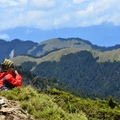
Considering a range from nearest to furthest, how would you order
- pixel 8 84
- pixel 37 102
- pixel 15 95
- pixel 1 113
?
pixel 1 113 → pixel 37 102 → pixel 15 95 → pixel 8 84

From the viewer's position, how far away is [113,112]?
34.2 metres

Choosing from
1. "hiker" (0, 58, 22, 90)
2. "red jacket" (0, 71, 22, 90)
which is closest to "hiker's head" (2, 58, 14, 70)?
"hiker" (0, 58, 22, 90)

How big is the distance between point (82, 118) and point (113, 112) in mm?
23556

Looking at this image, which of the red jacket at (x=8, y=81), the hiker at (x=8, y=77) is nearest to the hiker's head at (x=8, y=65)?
the hiker at (x=8, y=77)

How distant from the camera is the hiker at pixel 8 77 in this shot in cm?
1481

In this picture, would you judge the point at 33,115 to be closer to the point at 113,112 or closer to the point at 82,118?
the point at 82,118

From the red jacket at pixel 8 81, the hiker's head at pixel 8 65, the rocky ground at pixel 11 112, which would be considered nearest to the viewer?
the rocky ground at pixel 11 112

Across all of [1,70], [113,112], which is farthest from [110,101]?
[1,70]

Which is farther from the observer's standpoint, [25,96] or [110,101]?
[110,101]

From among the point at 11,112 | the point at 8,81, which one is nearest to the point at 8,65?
the point at 8,81

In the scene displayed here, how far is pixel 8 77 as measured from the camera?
14.9 meters

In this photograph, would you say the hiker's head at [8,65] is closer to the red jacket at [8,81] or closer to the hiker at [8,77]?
the hiker at [8,77]

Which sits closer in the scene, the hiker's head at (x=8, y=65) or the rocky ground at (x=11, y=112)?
the rocky ground at (x=11, y=112)

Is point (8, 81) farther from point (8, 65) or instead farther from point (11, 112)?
point (11, 112)
